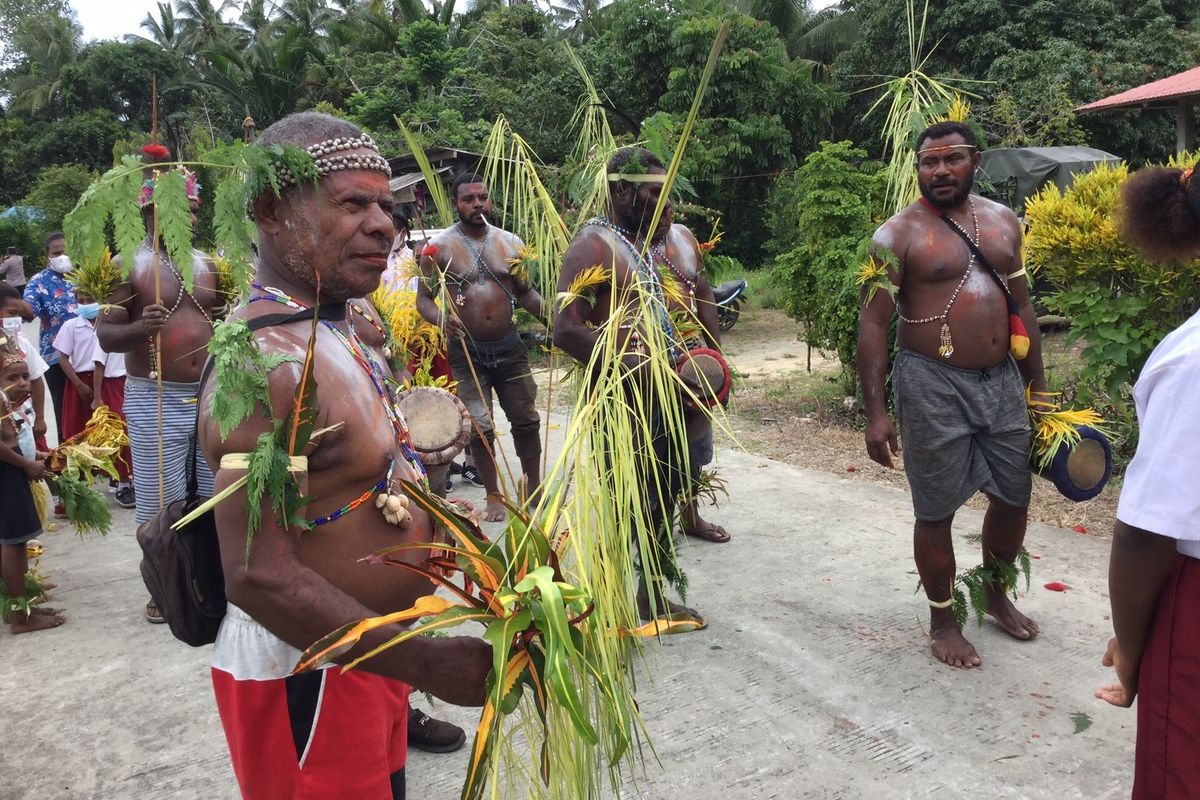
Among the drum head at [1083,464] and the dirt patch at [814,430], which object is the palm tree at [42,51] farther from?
the drum head at [1083,464]

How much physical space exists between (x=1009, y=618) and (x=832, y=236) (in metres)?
4.64

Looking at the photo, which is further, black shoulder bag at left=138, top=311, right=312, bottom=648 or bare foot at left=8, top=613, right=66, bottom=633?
bare foot at left=8, top=613, right=66, bottom=633

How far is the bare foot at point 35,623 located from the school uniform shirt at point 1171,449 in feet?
14.6

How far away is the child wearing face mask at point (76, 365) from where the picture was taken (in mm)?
6344

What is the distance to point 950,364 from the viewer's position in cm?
345

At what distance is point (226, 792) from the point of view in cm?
288

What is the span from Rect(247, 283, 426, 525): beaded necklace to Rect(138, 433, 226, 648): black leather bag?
0.29 metres

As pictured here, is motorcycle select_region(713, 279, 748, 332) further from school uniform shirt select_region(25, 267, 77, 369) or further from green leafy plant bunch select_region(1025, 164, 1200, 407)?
school uniform shirt select_region(25, 267, 77, 369)

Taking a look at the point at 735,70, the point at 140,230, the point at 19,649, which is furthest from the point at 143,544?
the point at 735,70

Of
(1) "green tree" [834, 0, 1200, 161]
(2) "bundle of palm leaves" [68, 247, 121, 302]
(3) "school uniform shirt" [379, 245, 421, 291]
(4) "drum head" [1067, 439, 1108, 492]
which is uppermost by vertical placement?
(1) "green tree" [834, 0, 1200, 161]

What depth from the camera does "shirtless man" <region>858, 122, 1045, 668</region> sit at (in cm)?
343

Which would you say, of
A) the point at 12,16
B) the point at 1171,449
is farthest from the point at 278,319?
the point at 12,16

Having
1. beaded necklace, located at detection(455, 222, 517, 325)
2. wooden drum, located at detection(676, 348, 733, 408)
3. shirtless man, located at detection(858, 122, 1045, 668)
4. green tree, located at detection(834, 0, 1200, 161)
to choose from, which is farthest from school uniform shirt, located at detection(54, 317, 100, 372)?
green tree, located at detection(834, 0, 1200, 161)

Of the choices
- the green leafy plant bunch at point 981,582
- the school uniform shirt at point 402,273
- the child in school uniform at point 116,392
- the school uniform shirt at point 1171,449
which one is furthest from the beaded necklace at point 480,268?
the school uniform shirt at point 1171,449
